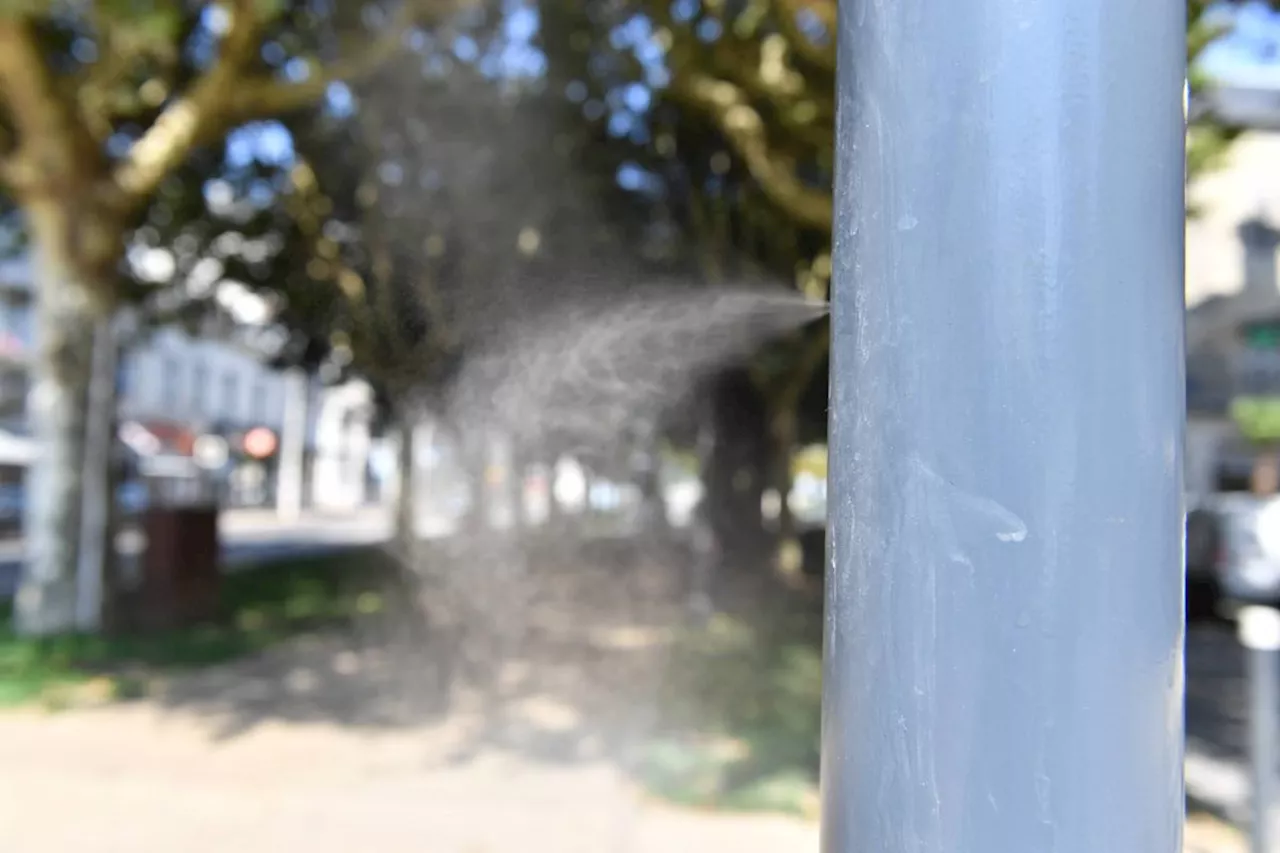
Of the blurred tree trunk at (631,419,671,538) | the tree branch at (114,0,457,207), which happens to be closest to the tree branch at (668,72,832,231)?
the tree branch at (114,0,457,207)

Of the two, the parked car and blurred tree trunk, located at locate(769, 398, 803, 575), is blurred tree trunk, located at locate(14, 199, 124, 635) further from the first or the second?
the parked car

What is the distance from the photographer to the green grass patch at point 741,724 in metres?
5.10

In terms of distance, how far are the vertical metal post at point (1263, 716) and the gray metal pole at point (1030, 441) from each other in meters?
3.32

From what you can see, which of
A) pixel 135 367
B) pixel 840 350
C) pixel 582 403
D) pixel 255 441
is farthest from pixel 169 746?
pixel 135 367

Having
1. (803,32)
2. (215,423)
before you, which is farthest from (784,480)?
(215,423)

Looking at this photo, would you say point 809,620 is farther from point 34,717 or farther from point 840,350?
point 840,350

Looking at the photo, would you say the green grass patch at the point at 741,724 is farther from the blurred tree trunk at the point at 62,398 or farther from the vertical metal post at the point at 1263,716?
the blurred tree trunk at the point at 62,398

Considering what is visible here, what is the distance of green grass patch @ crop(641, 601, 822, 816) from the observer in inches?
201

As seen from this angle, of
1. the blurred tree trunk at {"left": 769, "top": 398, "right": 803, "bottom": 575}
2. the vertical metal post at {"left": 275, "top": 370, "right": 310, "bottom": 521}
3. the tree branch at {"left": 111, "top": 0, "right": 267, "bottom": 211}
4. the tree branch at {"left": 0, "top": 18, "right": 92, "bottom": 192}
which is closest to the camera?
the tree branch at {"left": 111, "top": 0, "right": 267, "bottom": 211}

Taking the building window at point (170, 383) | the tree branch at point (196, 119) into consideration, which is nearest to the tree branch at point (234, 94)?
the tree branch at point (196, 119)

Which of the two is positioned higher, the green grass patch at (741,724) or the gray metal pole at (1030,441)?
the gray metal pole at (1030,441)

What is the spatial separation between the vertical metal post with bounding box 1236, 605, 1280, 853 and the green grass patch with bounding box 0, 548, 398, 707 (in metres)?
6.61

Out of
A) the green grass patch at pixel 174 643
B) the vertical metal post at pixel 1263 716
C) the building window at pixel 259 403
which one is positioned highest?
the building window at pixel 259 403

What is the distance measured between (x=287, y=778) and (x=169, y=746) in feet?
3.41
